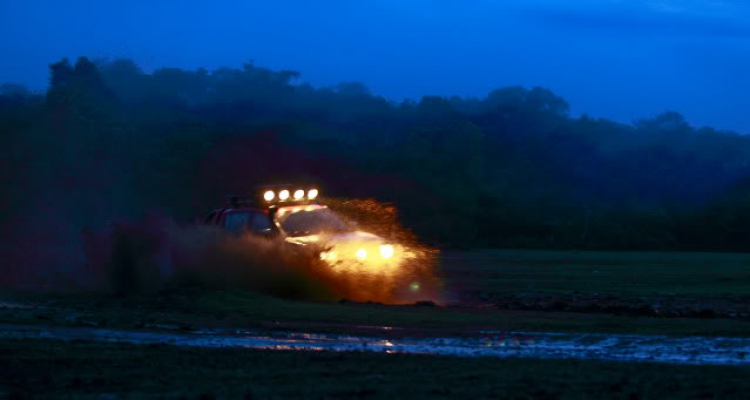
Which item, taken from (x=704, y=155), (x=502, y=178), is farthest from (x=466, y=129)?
(x=704, y=155)

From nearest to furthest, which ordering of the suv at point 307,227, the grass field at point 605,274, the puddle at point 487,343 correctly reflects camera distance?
the puddle at point 487,343
the suv at point 307,227
the grass field at point 605,274

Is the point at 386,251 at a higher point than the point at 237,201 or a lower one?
lower

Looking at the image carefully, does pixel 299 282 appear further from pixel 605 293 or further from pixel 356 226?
pixel 605 293

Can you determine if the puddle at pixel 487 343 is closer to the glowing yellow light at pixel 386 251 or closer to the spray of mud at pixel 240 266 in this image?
the spray of mud at pixel 240 266

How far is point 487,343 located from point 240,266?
8126mm

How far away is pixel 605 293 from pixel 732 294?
2358 mm

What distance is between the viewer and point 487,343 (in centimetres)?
1169

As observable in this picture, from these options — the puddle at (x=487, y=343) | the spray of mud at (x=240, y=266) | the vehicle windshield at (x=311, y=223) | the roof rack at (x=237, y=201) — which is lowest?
the puddle at (x=487, y=343)

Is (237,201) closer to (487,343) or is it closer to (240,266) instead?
(240,266)

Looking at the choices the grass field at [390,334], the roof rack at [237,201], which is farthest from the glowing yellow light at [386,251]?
the roof rack at [237,201]

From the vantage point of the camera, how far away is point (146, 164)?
5166cm

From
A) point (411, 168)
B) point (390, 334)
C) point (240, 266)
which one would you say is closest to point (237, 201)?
point (240, 266)

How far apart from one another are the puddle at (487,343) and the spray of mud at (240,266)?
565 centimetres

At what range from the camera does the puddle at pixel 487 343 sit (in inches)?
419
